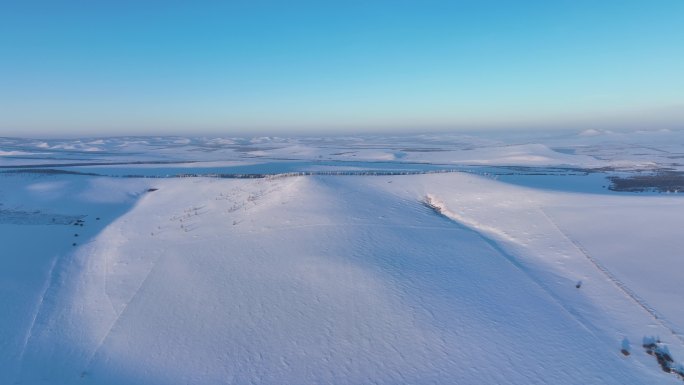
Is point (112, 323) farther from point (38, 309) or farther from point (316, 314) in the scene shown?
point (316, 314)

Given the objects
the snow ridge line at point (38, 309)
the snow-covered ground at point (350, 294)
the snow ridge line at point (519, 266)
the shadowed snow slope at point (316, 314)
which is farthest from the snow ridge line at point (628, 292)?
the snow ridge line at point (38, 309)

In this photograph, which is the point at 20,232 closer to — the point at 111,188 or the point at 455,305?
the point at 111,188

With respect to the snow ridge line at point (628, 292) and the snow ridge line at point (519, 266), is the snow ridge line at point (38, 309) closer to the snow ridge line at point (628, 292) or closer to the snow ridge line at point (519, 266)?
the snow ridge line at point (519, 266)

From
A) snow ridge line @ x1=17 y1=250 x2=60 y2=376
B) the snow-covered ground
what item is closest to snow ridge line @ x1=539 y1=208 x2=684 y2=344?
the snow-covered ground

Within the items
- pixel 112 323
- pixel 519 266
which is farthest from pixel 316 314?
pixel 519 266

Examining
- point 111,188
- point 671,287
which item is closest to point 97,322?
point 671,287
